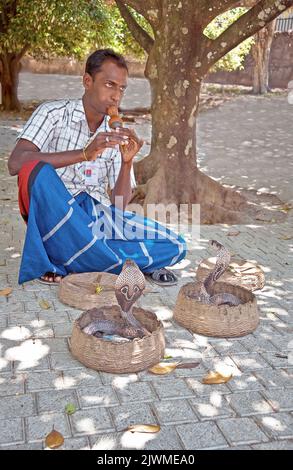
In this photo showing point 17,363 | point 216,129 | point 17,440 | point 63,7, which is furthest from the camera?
point 216,129

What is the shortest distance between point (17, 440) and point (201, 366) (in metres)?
1.03

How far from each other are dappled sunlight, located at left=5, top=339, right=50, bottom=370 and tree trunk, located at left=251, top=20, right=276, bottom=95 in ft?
52.5

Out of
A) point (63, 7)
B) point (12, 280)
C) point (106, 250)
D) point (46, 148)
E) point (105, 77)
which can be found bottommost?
point (12, 280)

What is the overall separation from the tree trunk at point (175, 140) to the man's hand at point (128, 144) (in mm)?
2616

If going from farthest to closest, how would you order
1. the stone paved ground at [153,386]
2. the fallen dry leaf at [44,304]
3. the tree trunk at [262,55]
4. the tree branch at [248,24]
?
the tree trunk at [262,55], the tree branch at [248,24], the fallen dry leaf at [44,304], the stone paved ground at [153,386]

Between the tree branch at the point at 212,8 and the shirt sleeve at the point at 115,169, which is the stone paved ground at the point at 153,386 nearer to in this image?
the shirt sleeve at the point at 115,169

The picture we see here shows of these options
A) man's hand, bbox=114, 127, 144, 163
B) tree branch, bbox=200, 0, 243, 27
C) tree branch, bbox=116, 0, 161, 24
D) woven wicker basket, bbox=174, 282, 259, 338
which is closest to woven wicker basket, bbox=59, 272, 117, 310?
woven wicker basket, bbox=174, 282, 259, 338

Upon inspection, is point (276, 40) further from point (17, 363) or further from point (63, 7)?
point (17, 363)

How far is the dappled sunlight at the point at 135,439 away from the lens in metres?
2.15

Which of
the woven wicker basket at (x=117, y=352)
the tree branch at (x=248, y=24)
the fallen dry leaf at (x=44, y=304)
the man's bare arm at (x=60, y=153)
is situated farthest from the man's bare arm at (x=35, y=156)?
the tree branch at (x=248, y=24)

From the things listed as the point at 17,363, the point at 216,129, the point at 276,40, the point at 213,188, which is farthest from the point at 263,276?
the point at 276,40

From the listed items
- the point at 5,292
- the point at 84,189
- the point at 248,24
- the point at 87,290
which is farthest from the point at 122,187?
the point at 248,24

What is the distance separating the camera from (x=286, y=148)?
11.2 m

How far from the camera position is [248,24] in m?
5.88
